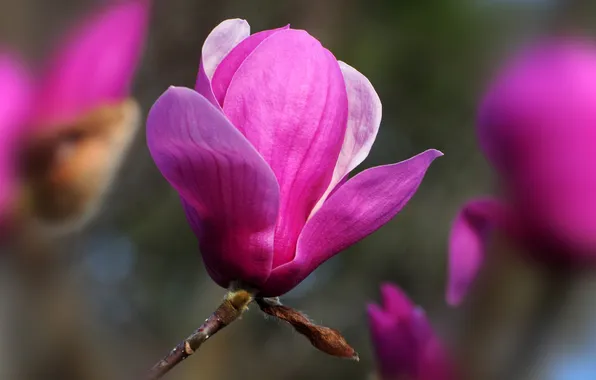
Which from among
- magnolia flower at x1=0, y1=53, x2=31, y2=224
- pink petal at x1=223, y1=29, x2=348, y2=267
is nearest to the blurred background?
magnolia flower at x1=0, y1=53, x2=31, y2=224

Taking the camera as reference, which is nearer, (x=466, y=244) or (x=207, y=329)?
(x=207, y=329)

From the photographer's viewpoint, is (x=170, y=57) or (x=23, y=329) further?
(x=170, y=57)

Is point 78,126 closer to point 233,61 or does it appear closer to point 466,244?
point 233,61

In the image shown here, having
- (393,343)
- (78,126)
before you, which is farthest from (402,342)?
(78,126)

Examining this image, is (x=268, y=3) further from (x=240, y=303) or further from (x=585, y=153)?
(x=240, y=303)

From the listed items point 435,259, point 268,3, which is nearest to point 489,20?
point 435,259

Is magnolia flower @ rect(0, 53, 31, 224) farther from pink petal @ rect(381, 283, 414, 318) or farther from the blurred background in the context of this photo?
pink petal @ rect(381, 283, 414, 318)
